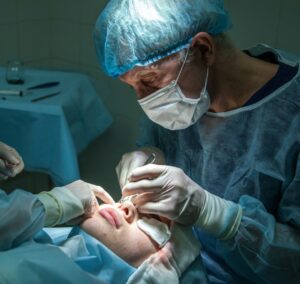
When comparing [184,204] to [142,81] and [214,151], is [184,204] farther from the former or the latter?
[142,81]

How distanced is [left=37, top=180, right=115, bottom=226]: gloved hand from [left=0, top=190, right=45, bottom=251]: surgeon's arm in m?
0.06

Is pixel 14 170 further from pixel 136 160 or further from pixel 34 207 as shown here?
pixel 136 160

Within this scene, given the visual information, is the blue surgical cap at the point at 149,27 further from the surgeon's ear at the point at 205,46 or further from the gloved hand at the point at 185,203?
the gloved hand at the point at 185,203

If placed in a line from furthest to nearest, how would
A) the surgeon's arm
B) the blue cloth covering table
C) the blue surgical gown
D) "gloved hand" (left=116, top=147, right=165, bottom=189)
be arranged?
the blue cloth covering table < "gloved hand" (left=116, top=147, right=165, bottom=189) < the blue surgical gown < the surgeon's arm

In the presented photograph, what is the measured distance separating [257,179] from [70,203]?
537 millimetres

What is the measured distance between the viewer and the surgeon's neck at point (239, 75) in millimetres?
1327

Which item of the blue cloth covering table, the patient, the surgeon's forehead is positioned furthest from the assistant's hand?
the blue cloth covering table

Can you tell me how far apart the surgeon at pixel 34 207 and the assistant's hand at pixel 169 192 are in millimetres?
151

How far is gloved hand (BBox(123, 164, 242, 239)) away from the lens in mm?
1199

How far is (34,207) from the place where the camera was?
113 cm

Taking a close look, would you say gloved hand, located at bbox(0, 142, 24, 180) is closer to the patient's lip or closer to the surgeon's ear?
the patient's lip

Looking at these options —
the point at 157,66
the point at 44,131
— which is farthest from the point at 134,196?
the point at 44,131

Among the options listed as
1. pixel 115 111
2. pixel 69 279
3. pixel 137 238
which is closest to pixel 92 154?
pixel 115 111

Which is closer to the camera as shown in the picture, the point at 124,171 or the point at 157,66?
the point at 157,66
